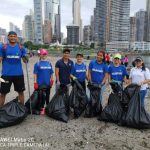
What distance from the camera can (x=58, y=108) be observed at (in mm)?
4711

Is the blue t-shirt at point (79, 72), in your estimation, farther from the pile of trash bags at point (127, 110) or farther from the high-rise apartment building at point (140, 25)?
the high-rise apartment building at point (140, 25)

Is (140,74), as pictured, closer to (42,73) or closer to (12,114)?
(42,73)

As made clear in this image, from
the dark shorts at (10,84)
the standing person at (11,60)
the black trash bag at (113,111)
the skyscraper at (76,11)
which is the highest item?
the skyscraper at (76,11)

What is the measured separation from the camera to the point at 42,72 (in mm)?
4852

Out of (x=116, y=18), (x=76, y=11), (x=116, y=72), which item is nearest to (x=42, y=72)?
(x=116, y=72)

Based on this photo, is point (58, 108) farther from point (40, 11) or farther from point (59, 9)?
point (59, 9)

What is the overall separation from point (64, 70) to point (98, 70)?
0.74 meters

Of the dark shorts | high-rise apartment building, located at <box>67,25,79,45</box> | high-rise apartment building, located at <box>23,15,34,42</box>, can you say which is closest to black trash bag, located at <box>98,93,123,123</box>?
the dark shorts

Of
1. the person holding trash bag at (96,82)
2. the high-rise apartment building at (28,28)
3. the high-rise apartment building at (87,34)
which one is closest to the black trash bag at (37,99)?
the person holding trash bag at (96,82)

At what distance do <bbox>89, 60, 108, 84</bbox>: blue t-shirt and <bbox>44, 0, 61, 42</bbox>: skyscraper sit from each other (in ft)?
401

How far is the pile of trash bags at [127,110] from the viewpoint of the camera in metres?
4.33

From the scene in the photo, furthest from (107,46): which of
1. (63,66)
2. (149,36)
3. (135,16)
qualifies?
(63,66)

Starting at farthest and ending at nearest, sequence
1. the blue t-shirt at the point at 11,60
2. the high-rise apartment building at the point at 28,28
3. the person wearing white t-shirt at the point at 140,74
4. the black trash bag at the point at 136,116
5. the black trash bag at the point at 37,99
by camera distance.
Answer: the high-rise apartment building at the point at 28,28 < the black trash bag at the point at 37,99 < the person wearing white t-shirt at the point at 140,74 < the blue t-shirt at the point at 11,60 < the black trash bag at the point at 136,116

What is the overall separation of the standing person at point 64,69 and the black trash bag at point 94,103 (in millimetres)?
550
